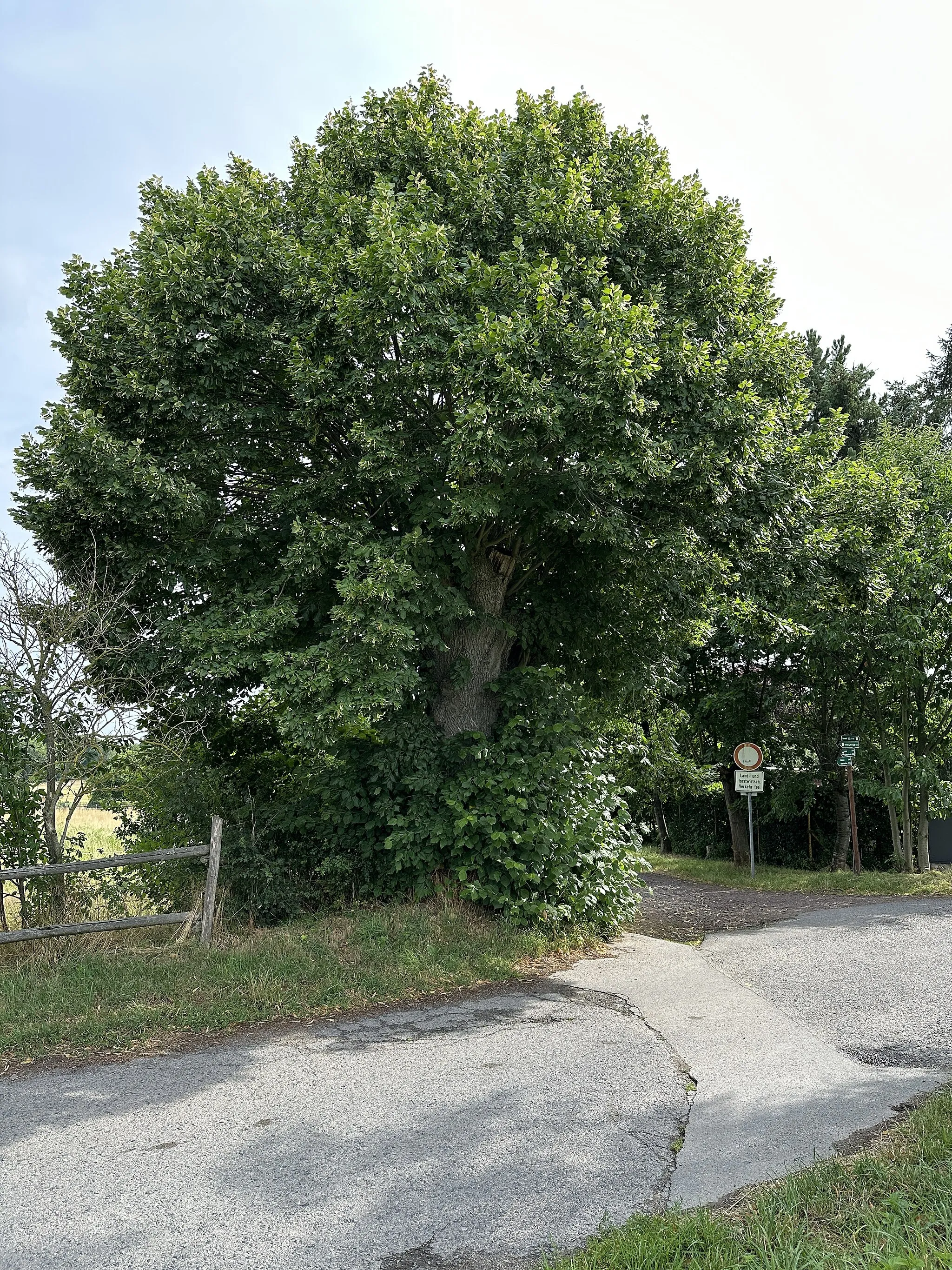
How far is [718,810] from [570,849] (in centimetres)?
1687

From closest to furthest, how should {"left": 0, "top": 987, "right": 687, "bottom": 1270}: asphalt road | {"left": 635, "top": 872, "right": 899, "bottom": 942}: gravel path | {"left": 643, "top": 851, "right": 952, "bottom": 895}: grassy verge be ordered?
{"left": 0, "top": 987, "right": 687, "bottom": 1270}: asphalt road → {"left": 635, "top": 872, "right": 899, "bottom": 942}: gravel path → {"left": 643, "top": 851, "right": 952, "bottom": 895}: grassy verge

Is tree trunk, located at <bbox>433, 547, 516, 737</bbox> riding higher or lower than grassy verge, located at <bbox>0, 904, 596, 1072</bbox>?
higher

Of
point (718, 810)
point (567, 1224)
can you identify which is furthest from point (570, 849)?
point (718, 810)

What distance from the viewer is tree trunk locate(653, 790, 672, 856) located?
27547 millimetres

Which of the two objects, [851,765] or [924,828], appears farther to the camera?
[924,828]

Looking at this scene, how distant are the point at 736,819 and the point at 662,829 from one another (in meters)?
6.03

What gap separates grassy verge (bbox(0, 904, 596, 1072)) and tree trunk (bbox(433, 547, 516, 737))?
90.0 inches

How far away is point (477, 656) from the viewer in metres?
10.8

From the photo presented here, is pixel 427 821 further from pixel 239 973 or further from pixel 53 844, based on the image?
pixel 53 844

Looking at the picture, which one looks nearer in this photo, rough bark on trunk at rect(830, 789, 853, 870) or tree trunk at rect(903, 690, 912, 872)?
tree trunk at rect(903, 690, 912, 872)

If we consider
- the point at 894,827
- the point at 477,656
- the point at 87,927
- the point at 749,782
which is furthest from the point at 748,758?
the point at 87,927

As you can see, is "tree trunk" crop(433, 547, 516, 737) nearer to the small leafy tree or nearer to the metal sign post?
the small leafy tree

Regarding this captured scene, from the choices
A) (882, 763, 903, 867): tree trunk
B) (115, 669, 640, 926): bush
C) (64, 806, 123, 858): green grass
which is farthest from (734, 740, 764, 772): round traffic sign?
(64, 806, 123, 858): green grass

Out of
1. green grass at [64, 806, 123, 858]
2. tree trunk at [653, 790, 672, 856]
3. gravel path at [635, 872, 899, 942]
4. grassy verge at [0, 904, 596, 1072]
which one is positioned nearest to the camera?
grassy verge at [0, 904, 596, 1072]
